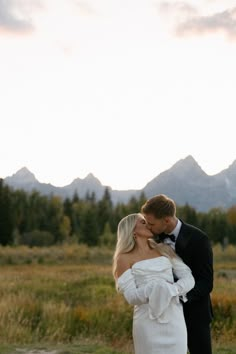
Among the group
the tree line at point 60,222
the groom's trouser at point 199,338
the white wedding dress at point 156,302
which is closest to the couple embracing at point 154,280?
the white wedding dress at point 156,302

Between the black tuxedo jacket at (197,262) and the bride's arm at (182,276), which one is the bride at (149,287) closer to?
the bride's arm at (182,276)

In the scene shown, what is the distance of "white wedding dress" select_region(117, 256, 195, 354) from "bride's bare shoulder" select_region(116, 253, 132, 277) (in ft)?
0.11

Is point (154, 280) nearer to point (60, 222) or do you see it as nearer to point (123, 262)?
point (123, 262)

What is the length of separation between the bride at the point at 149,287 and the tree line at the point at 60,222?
60.4 m

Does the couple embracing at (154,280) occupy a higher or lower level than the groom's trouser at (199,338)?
higher

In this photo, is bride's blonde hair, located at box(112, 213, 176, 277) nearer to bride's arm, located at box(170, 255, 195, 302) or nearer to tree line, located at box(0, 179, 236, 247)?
bride's arm, located at box(170, 255, 195, 302)

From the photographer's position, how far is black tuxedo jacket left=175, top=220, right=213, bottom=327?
170 inches

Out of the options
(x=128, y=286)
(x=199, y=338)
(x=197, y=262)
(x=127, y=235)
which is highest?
(x=127, y=235)

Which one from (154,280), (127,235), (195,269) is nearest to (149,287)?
(154,280)

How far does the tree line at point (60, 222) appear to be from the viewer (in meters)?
66.8

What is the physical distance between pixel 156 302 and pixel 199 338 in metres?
0.65

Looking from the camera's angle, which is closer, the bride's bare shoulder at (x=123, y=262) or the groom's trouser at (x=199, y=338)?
the bride's bare shoulder at (x=123, y=262)

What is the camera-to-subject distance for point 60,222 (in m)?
85.6

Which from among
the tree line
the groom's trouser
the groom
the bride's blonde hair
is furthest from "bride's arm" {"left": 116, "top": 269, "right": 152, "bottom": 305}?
the tree line
